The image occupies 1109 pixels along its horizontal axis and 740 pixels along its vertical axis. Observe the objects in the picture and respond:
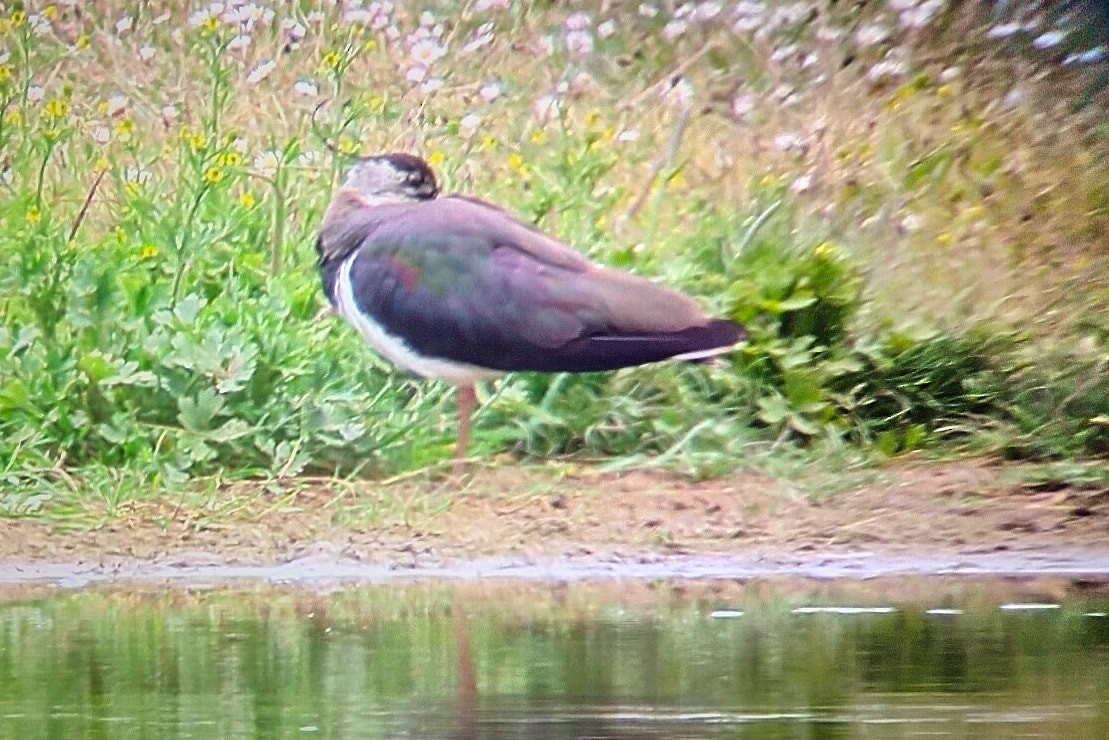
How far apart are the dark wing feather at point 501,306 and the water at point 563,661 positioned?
0.80m

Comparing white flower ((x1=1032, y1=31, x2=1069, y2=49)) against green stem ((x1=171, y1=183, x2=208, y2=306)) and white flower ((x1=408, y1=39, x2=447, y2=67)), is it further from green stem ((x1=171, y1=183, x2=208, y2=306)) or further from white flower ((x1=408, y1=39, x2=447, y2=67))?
green stem ((x1=171, y1=183, x2=208, y2=306))

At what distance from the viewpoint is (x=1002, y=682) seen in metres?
3.70

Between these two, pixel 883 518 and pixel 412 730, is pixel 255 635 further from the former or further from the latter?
pixel 883 518

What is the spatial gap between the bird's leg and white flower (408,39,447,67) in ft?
4.16

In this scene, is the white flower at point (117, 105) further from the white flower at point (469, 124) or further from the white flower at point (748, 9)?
the white flower at point (748, 9)

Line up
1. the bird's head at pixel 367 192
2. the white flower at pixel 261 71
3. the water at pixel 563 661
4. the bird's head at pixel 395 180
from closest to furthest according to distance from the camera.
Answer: the water at pixel 563 661 → the bird's head at pixel 367 192 → the bird's head at pixel 395 180 → the white flower at pixel 261 71

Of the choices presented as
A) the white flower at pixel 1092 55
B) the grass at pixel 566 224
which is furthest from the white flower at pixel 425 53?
the white flower at pixel 1092 55

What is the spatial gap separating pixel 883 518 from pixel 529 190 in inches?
63.3

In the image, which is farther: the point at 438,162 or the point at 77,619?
the point at 438,162

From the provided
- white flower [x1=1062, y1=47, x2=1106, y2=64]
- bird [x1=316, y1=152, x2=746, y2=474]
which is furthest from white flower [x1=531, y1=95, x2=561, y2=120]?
white flower [x1=1062, y1=47, x2=1106, y2=64]

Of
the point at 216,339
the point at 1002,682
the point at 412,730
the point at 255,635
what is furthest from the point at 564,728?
the point at 216,339

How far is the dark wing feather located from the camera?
5.57 meters

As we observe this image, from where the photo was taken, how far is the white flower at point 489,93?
6.61 metres

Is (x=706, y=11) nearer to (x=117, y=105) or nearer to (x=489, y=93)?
(x=489, y=93)
